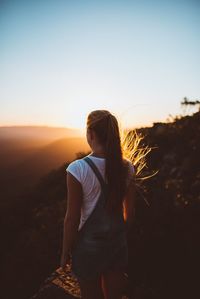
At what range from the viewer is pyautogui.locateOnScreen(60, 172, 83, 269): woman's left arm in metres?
1.76

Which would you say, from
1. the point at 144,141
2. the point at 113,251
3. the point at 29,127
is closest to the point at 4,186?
the point at 144,141

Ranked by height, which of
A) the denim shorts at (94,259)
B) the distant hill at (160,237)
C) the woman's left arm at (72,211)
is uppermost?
the woman's left arm at (72,211)

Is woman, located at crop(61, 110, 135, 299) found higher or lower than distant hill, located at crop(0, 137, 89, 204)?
higher

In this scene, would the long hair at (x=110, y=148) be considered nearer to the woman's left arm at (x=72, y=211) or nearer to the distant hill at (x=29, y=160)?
the woman's left arm at (x=72, y=211)

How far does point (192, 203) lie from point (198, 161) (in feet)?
8.47

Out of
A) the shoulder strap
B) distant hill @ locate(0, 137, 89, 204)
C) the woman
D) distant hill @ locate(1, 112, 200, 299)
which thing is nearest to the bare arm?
the woman

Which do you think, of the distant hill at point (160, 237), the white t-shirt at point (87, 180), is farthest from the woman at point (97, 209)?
the distant hill at point (160, 237)

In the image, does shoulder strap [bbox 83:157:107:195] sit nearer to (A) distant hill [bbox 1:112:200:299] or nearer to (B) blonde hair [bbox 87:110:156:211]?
(B) blonde hair [bbox 87:110:156:211]

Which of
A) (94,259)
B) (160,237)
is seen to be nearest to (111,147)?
(94,259)

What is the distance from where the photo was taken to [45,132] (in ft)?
389

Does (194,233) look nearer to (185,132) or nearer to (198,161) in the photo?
(198,161)

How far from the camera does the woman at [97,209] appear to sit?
5.85 feet

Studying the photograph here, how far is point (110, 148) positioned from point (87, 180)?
0.27 metres

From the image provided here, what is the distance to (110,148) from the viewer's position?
1823 mm
